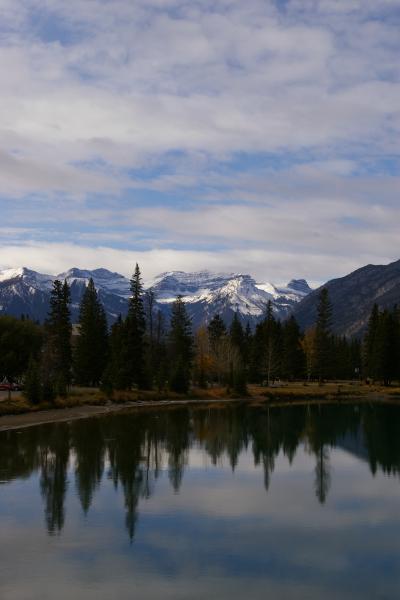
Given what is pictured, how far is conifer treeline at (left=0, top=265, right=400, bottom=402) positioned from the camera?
293ft

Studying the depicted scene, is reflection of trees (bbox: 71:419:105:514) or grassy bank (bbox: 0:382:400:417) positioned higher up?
grassy bank (bbox: 0:382:400:417)

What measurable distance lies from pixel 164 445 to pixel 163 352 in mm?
63565

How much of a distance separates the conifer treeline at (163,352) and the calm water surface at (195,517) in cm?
2751

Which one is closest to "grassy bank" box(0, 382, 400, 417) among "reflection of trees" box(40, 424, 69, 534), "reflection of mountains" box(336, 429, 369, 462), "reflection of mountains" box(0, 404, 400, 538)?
"reflection of mountains" box(0, 404, 400, 538)

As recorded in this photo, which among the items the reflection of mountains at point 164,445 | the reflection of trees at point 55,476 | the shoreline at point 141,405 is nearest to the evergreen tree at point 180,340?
the shoreline at point 141,405

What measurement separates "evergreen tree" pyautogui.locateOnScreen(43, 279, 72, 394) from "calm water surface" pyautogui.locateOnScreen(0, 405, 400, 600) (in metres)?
28.4

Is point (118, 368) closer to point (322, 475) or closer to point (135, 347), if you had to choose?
point (135, 347)

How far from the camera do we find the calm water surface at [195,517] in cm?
1997

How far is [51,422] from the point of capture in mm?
62750

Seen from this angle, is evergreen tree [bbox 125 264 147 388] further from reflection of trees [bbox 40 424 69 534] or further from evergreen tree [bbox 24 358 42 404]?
reflection of trees [bbox 40 424 69 534]

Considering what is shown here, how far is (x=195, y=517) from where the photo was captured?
28.0 m

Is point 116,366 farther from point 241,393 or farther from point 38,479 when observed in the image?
point 38,479

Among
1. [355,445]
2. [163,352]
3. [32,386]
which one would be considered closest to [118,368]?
[163,352]

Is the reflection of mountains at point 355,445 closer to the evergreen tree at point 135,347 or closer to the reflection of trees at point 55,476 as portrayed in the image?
the reflection of trees at point 55,476
